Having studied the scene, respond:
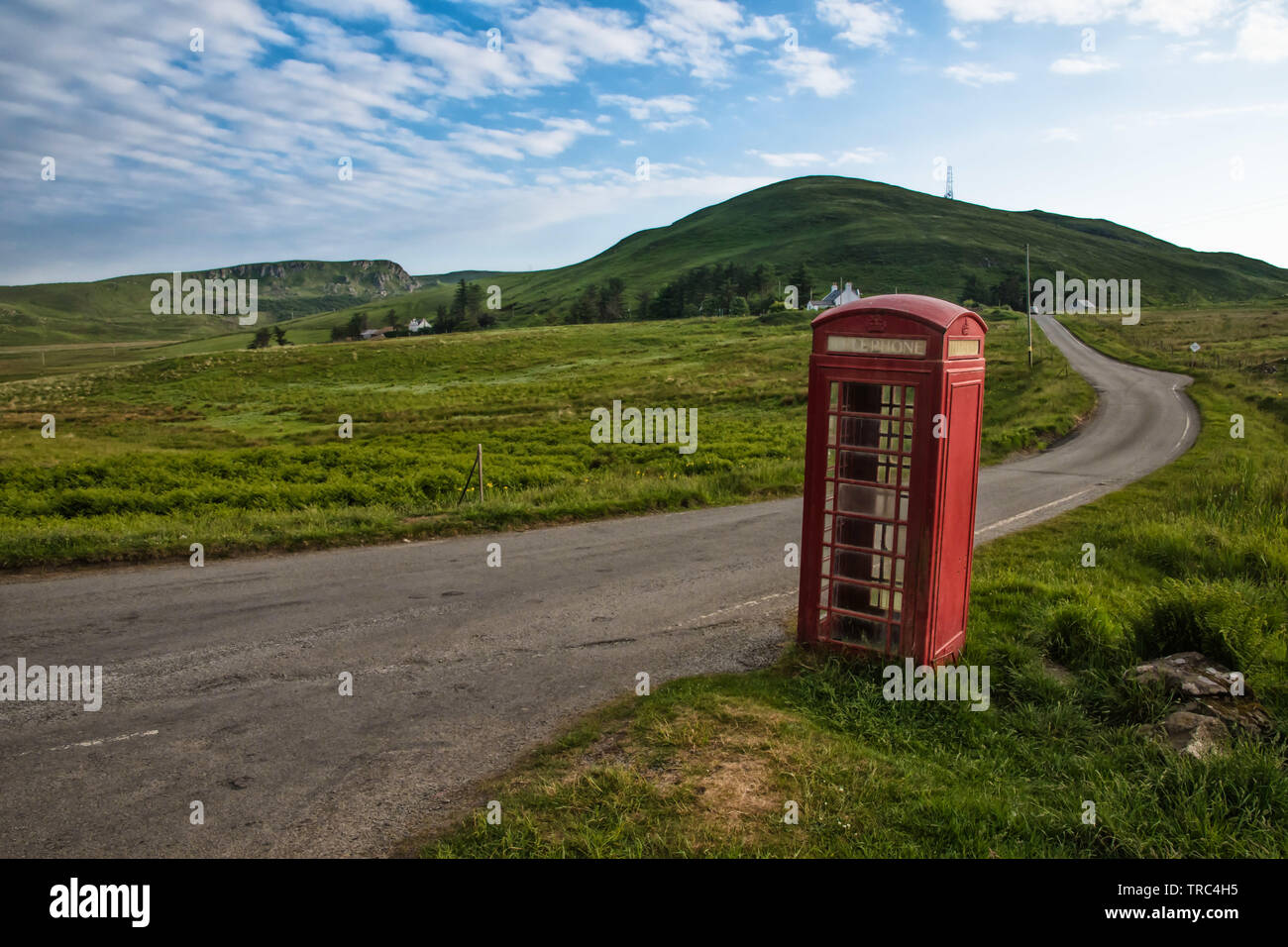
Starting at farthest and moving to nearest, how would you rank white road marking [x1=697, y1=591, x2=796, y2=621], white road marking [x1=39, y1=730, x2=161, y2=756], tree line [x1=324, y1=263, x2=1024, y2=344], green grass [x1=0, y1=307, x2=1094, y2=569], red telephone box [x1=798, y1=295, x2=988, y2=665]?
tree line [x1=324, y1=263, x2=1024, y2=344]
green grass [x1=0, y1=307, x2=1094, y2=569]
white road marking [x1=697, y1=591, x2=796, y2=621]
red telephone box [x1=798, y1=295, x2=988, y2=665]
white road marking [x1=39, y1=730, x2=161, y2=756]

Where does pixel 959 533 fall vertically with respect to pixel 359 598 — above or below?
above

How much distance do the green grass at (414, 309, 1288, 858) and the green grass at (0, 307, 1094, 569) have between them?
8.39 metres

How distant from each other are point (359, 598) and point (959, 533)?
6945mm

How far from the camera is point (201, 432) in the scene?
1625 inches

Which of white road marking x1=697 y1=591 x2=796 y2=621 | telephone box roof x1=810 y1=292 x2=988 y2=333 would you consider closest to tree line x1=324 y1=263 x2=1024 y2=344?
white road marking x1=697 y1=591 x2=796 y2=621

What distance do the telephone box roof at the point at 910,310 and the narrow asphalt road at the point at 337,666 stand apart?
3.45 meters

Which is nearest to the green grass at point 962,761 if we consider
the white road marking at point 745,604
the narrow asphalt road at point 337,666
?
the narrow asphalt road at point 337,666

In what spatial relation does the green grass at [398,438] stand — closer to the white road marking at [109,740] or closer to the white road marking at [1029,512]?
the white road marking at [1029,512]

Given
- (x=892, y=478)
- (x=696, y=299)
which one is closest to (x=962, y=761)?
(x=892, y=478)

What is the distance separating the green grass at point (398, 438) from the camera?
572 inches

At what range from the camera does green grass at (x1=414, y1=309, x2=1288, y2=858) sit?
16.2 ft

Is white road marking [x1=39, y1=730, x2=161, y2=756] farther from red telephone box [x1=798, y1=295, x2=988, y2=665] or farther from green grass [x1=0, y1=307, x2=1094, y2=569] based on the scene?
green grass [x1=0, y1=307, x2=1094, y2=569]
